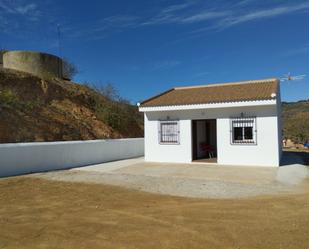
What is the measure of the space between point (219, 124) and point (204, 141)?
322 cm

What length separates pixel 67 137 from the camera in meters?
21.3

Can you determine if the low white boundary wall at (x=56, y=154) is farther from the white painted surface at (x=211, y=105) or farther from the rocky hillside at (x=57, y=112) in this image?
the rocky hillside at (x=57, y=112)

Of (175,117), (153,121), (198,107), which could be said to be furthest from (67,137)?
(198,107)

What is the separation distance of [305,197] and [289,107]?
61.6 metres

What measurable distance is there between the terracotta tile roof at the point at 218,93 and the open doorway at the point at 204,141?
5.01ft

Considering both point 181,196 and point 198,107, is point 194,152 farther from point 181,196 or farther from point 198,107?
point 181,196

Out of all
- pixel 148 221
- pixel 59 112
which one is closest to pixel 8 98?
pixel 59 112

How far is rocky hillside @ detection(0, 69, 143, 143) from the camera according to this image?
19172mm

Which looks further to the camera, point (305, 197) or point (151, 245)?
point (305, 197)

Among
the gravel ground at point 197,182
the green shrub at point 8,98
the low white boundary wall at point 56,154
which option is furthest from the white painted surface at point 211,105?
the green shrub at point 8,98

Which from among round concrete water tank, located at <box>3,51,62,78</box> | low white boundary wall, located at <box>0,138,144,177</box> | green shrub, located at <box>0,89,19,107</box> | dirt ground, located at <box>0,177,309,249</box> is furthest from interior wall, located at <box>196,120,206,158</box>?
round concrete water tank, located at <box>3,51,62,78</box>

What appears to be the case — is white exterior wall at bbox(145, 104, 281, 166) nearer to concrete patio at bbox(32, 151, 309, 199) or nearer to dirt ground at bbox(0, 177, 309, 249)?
concrete patio at bbox(32, 151, 309, 199)

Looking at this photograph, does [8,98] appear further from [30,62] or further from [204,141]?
[204,141]

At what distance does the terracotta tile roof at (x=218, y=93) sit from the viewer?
14.4 meters
